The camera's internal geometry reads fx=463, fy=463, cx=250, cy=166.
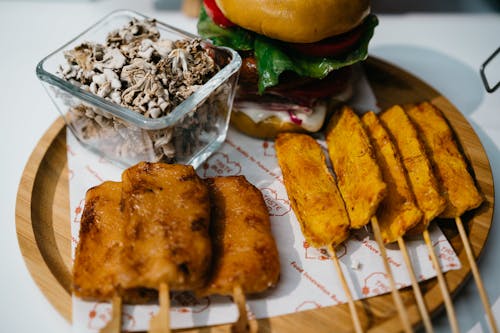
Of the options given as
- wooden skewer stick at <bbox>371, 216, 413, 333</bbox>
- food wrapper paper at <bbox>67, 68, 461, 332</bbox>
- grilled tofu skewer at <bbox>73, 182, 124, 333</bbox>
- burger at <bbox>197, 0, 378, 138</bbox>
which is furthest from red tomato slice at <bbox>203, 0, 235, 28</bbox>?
wooden skewer stick at <bbox>371, 216, 413, 333</bbox>

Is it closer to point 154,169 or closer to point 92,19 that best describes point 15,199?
point 154,169

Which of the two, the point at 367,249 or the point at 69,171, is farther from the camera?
the point at 69,171

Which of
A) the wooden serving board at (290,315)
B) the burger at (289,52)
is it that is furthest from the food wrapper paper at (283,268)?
the burger at (289,52)

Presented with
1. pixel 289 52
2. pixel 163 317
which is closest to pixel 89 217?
pixel 163 317

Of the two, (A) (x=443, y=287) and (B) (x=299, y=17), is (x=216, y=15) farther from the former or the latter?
(A) (x=443, y=287)

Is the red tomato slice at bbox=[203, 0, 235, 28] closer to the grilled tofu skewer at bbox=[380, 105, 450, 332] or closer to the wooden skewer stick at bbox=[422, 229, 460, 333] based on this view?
the grilled tofu skewer at bbox=[380, 105, 450, 332]

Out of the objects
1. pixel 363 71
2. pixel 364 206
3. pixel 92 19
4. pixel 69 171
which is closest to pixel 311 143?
pixel 364 206

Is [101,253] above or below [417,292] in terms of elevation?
below
